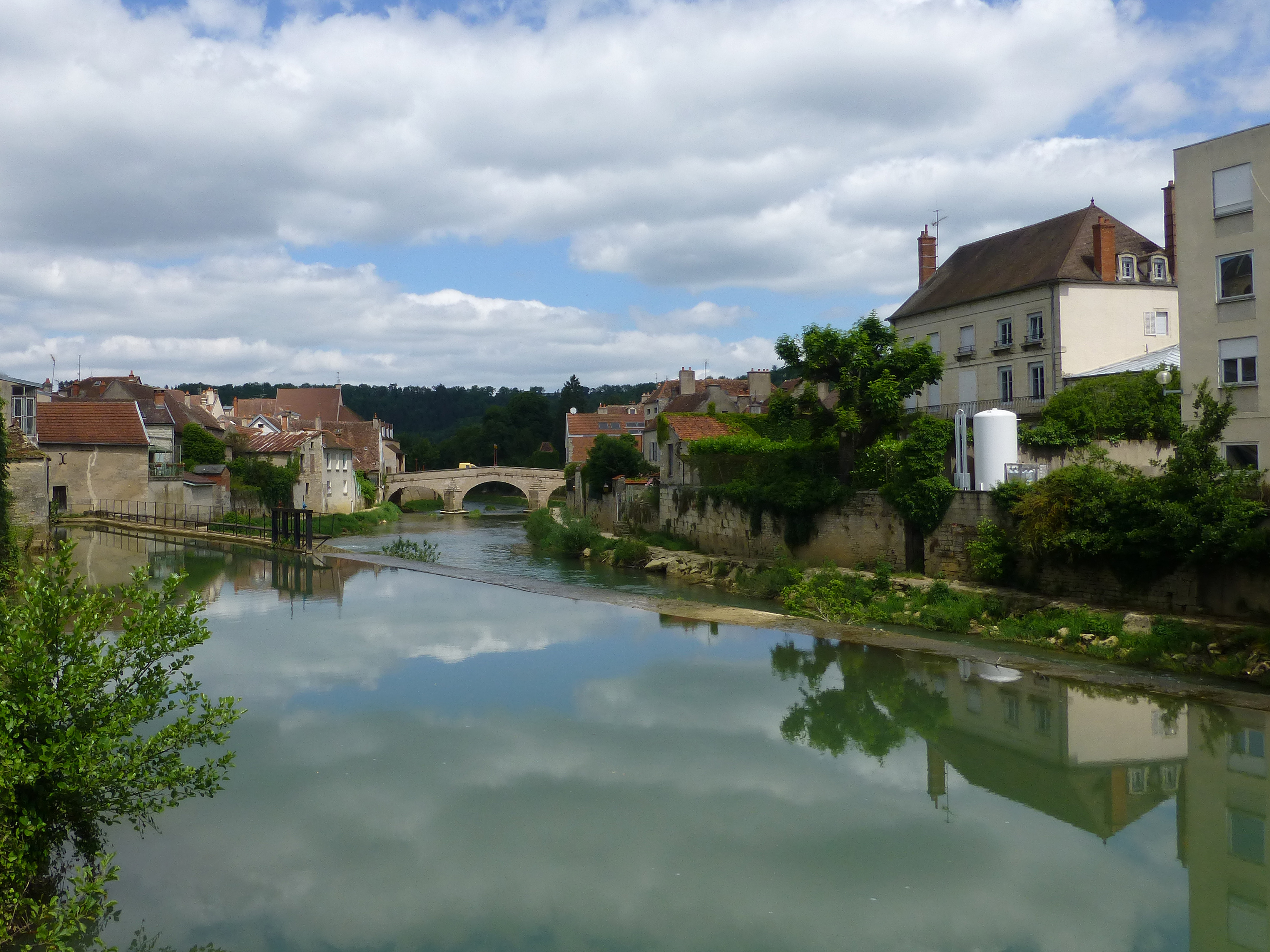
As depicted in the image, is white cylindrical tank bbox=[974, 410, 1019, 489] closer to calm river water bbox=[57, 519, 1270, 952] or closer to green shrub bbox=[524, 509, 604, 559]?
calm river water bbox=[57, 519, 1270, 952]

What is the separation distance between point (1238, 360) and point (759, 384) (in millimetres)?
33804

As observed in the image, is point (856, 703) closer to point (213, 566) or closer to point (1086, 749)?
point (1086, 749)

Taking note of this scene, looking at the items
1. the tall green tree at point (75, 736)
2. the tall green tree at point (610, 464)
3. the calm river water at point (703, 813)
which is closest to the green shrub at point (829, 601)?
the calm river water at point (703, 813)

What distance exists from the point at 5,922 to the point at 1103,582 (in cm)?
1516

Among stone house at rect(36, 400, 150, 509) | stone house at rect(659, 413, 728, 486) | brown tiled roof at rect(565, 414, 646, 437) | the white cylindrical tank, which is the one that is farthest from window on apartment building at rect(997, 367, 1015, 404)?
brown tiled roof at rect(565, 414, 646, 437)

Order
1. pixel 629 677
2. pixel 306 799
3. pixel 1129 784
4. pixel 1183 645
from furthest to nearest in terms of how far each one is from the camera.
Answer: pixel 1183 645, pixel 629 677, pixel 1129 784, pixel 306 799

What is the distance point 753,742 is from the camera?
983 centimetres

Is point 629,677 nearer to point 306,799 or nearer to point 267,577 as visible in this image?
point 306,799

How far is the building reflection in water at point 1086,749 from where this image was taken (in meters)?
7.21

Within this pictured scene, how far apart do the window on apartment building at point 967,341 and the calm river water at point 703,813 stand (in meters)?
18.2

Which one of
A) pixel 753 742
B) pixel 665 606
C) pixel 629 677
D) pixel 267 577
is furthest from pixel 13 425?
pixel 753 742

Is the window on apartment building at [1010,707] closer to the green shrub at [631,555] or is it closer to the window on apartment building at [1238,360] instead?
the window on apartment building at [1238,360]

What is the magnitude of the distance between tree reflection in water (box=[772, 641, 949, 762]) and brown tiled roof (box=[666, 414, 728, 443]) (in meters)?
17.6

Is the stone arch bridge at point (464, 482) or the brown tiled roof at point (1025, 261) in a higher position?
the brown tiled roof at point (1025, 261)
